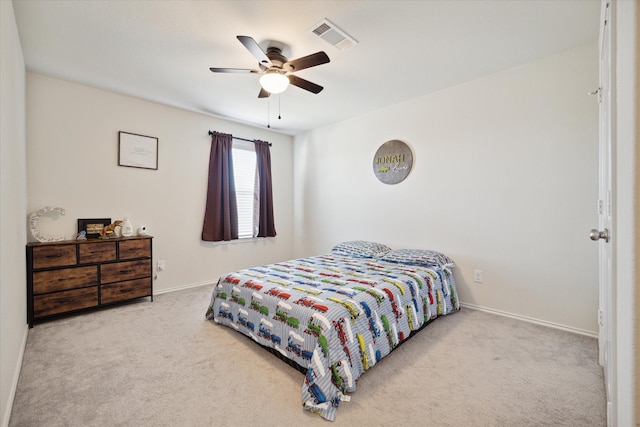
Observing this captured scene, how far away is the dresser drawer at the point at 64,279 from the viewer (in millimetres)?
2703

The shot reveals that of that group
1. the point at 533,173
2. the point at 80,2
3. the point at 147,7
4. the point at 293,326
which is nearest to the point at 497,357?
the point at 293,326

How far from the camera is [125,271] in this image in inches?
127

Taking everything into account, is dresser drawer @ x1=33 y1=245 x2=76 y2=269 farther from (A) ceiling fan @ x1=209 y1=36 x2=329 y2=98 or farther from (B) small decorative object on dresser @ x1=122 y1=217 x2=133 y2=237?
(A) ceiling fan @ x1=209 y1=36 x2=329 y2=98

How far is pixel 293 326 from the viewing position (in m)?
1.99

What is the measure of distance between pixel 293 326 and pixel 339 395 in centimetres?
51

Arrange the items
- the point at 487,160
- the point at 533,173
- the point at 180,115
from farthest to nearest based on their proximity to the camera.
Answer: the point at 180,115
the point at 487,160
the point at 533,173

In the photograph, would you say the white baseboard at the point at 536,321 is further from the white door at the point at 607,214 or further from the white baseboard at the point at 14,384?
the white baseboard at the point at 14,384

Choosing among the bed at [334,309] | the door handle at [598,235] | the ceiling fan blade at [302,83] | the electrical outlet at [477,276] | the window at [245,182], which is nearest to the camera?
the door handle at [598,235]

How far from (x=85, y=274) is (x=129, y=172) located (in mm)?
1287

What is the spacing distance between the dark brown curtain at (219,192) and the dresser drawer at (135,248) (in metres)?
0.86

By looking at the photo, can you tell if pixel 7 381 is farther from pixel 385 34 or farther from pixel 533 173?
pixel 533 173

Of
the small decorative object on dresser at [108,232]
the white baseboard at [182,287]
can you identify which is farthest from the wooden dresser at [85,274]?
the white baseboard at [182,287]

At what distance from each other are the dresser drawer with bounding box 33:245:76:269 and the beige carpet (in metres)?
0.58

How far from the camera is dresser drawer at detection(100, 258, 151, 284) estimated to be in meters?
3.10
